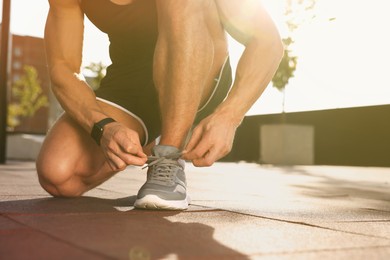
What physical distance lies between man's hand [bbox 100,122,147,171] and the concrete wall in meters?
10.2

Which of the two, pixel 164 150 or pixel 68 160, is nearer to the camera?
pixel 164 150

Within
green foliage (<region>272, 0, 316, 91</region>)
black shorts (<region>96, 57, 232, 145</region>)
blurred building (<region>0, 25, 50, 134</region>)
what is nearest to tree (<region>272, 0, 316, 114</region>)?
green foliage (<region>272, 0, 316, 91</region>)

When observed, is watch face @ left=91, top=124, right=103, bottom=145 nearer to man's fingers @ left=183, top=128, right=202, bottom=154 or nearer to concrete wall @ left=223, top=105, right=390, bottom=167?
man's fingers @ left=183, top=128, right=202, bottom=154

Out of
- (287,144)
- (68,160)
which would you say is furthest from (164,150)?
(287,144)

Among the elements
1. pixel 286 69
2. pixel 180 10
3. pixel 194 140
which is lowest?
pixel 194 140

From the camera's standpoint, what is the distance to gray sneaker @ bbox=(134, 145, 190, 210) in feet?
5.33

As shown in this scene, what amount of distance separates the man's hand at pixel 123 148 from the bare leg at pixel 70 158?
55 centimetres

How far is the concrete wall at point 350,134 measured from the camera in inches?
438

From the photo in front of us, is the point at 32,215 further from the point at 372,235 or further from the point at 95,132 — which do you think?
the point at 372,235

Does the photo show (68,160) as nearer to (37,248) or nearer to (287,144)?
(37,248)

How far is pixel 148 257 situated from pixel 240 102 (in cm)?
82

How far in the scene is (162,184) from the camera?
163 centimetres

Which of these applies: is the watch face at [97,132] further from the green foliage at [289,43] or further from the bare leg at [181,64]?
the green foliage at [289,43]

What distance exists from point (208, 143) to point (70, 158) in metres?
0.77
